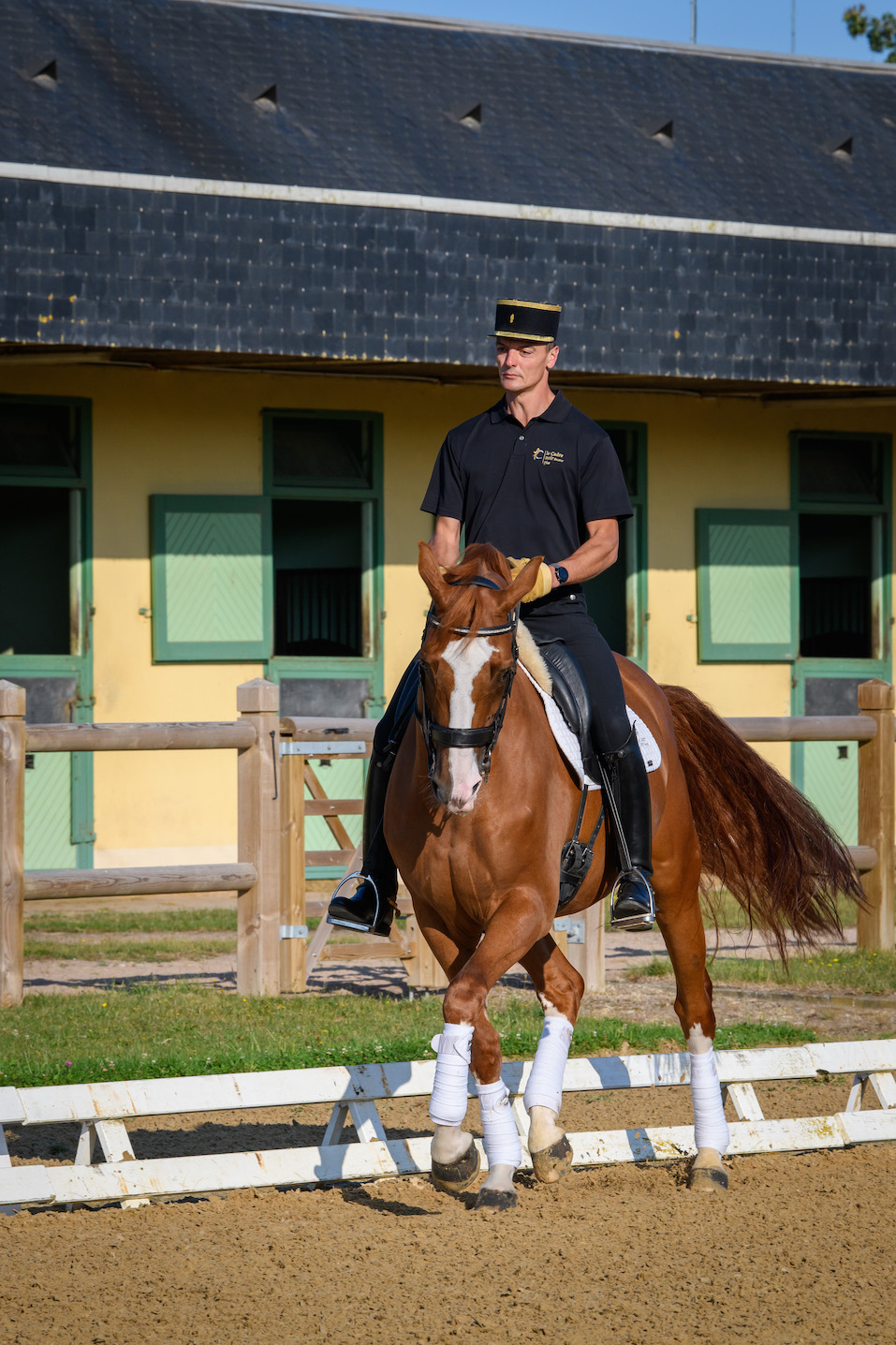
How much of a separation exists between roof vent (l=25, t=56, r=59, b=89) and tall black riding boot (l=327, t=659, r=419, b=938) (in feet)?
31.3

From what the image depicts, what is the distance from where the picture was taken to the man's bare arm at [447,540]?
5202mm

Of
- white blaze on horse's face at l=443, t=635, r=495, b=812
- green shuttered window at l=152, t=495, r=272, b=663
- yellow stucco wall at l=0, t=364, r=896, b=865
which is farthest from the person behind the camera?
green shuttered window at l=152, t=495, r=272, b=663

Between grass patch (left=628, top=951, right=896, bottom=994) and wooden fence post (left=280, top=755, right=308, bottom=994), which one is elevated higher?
wooden fence post (left=280, top=755, right=308, bottom=994)

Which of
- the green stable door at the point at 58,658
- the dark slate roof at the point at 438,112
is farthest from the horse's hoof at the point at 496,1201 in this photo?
the dark slate roof at the point at 438,112

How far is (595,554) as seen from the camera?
5.17 meters

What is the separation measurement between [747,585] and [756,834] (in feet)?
28.0

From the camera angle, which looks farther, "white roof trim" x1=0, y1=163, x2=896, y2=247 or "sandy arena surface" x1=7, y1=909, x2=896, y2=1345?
"white roof trim" x1=0, y1=163, x2=896, y2=247

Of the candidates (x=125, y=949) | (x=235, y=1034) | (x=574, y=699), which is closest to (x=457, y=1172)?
(x=574, y=699)

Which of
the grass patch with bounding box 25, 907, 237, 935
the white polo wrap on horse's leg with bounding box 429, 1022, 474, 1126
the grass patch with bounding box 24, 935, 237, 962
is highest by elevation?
the white polo wrap on horse's leg with bounding box 429, 1022, 474, 1126

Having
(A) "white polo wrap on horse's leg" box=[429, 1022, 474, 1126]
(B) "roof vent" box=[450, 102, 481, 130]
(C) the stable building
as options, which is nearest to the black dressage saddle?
(A) "white polo wrap on horse's leg" box=[429, 1022, 474, 1126]

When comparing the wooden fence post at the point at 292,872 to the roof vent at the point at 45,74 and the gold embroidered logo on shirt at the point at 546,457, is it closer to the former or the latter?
the gold embroidered logo on shirt at the point at 546,457

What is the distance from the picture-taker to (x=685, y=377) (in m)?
12.9

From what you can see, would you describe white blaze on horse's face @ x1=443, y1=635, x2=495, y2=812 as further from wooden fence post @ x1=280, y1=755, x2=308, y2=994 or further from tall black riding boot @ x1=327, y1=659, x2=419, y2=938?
wooden fence post @ x1=280, y1=755, x2=308, y2=994

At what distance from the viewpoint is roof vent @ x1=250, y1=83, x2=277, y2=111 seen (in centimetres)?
1380
